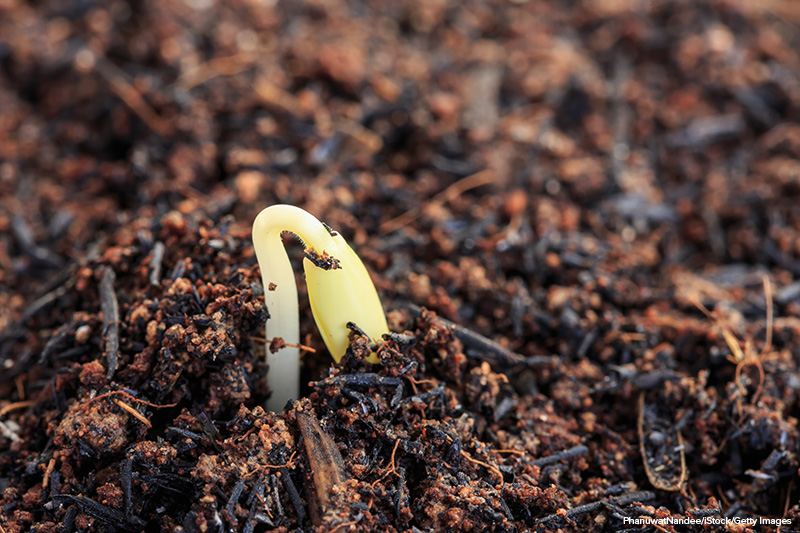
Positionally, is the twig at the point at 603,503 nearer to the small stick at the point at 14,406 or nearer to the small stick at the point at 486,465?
the small stick at the point at 486,465

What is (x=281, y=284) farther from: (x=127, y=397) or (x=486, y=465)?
(x=486, y=465)

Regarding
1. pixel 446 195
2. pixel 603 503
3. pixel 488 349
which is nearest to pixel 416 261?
pixel 446 195

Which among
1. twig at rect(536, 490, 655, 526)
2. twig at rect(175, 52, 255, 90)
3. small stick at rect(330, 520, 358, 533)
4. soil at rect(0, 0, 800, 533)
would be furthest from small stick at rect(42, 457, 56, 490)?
twig at rect(175, 52, 255, 90)

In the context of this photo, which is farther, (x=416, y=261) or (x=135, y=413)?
(x=416, y=261)

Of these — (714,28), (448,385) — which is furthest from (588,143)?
(448,385)

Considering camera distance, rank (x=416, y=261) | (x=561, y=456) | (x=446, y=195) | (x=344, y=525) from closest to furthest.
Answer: (x=344, y=525) → (x=561, y=456) → (x=416, y=261) → (x=446, y=195)

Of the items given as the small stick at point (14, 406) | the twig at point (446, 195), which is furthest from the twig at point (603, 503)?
the small stick at point (14, 406)

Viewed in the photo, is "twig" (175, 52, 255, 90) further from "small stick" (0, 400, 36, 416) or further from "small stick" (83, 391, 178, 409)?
"small stick" (83, 391, 178, 409)
